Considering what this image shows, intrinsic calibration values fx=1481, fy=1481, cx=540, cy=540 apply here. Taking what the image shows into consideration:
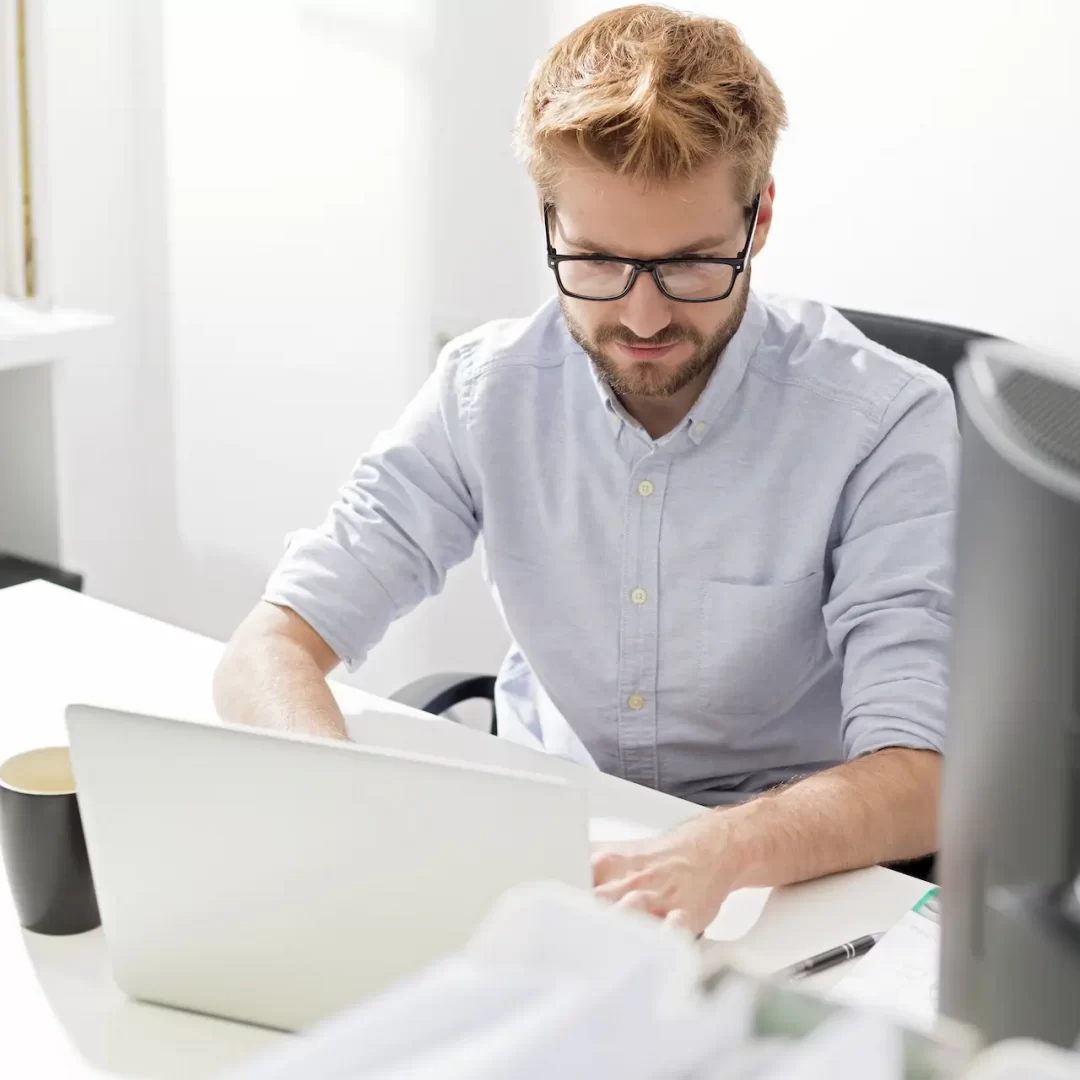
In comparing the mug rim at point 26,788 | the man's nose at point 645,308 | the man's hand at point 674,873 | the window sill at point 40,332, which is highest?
the man's nose at point 645,308

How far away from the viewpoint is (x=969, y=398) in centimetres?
58

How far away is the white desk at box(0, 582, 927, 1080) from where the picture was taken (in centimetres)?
93

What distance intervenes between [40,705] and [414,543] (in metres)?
0.43

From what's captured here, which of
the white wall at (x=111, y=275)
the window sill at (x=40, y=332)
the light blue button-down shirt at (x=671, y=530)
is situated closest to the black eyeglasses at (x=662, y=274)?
the light blue button-down shirt at (x=671, y=530)

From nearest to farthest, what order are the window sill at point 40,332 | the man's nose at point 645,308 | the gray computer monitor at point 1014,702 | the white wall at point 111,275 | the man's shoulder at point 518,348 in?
1. the gray computer monitor at point 1014,702
2. the man's nose at point 645,308
3. the man's shoulder at point 518,348
4. the window sill at point 40,332
5. the white wall at point 111,275

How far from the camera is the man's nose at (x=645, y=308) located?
144cm

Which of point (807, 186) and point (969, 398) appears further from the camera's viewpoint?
point (807, 186)

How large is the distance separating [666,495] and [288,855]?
30.5 inches

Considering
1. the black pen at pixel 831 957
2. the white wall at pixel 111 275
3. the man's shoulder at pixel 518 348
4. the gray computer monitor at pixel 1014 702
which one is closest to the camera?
the gray computer monitor at pixel 1014 702

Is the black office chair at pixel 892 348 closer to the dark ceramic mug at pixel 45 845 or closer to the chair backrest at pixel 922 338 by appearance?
the chair backrest at pixel 922 338

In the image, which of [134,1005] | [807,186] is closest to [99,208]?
[807,186]

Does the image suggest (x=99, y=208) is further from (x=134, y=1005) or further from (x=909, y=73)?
(x=134, y=1005)

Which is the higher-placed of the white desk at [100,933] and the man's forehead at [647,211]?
the man's forehead at [647,211]

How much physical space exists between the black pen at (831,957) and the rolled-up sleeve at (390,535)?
0.70 meters
